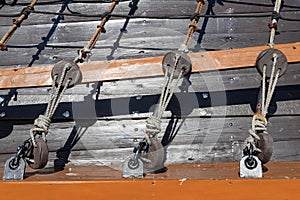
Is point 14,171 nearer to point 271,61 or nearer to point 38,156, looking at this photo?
point 38,156

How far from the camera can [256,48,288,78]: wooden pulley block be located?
162 cm

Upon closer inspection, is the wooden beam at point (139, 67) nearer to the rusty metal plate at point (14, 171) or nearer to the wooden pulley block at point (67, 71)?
the wooden pulley block at point (67, 71)

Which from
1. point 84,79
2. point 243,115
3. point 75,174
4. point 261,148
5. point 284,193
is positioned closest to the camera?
point 284,193

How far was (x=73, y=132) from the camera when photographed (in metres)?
2.10

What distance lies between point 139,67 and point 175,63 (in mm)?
207

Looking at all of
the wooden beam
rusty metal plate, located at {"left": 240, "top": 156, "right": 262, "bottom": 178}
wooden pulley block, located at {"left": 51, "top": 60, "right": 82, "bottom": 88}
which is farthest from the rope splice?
rusty metal plate, located at {"left": 240, "top": 156, "right": 262, "bottom": 178}

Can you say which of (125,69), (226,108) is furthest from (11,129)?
(226,108)

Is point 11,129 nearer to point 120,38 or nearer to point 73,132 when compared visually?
point 73,132

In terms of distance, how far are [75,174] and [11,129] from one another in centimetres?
72

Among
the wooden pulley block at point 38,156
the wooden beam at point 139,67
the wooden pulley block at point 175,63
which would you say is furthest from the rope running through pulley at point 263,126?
the wooden pulley block at point 38,156

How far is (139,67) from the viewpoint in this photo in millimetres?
1836

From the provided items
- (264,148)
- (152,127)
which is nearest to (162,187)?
(152,127)

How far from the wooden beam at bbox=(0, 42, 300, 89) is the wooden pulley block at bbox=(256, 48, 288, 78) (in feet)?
0.31

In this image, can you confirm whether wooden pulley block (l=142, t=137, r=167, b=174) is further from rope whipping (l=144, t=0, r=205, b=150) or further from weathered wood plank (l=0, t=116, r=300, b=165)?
weathered wood plank (l=0, t=116, r=300, b=165)
